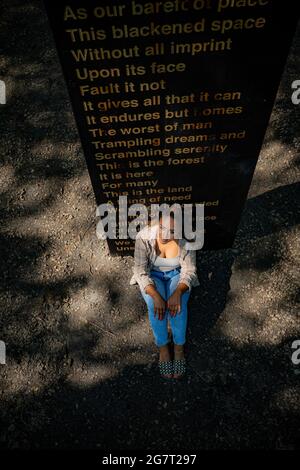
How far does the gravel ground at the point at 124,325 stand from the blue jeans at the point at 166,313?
10.8 inches

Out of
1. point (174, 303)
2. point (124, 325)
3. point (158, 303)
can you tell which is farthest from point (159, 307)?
point (124, 325)

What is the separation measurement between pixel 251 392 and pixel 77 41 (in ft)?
11.0

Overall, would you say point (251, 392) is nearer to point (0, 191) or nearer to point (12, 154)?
point (0, 191)

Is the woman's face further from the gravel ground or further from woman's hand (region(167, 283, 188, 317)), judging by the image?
the gravel ground

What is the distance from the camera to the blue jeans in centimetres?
351

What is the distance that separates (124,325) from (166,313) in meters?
0.55

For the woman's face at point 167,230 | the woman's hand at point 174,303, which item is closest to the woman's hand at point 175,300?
the woman's hand at point 174,303

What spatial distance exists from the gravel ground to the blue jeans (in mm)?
275

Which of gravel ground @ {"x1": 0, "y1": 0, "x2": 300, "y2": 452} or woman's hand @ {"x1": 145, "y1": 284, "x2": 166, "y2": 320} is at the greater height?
woman's hand @ {"x1": 145, "y1": 284, "x2": 166, "y2": 320}

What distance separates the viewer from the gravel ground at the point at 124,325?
341cm

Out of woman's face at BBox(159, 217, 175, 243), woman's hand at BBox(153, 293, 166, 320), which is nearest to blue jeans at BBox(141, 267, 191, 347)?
woman's hand at BBox(153, 293, 166, 320)

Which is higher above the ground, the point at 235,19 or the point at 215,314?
the point at 235,19

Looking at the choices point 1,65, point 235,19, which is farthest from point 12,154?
point 235,19

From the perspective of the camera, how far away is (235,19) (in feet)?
7.44
